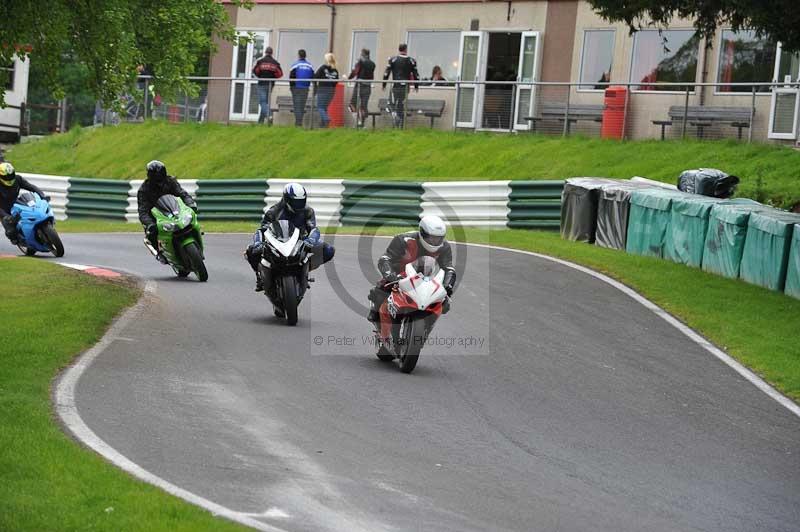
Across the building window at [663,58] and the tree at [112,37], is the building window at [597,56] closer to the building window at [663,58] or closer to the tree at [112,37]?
the building window at [663,58]

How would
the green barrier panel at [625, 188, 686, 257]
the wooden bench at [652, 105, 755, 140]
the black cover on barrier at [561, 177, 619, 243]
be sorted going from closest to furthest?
the green barrier panel at [625, 188, 686, 257] < the black cover on barrier at [561, 177, 619, 243] < the wooden bench at [652, 105, 755, 140]

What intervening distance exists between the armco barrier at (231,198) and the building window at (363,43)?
958 cm

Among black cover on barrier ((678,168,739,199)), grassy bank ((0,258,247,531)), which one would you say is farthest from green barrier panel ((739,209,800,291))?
grassy bank ((0,258,247,531))

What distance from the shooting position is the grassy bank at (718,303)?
13852mm

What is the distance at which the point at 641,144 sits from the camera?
30.2 meters

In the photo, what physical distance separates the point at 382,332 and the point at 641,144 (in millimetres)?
18992

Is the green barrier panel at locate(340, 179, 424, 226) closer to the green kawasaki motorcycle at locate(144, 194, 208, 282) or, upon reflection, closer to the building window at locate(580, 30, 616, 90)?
the building window at locate(580, 30, 616, 90)

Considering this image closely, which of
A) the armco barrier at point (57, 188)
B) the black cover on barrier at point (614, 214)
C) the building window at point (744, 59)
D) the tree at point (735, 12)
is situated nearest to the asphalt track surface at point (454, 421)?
the tree at point (735, 12)

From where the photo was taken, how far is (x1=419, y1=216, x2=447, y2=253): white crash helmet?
1173cm

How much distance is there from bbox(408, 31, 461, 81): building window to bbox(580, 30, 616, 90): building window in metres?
3.85

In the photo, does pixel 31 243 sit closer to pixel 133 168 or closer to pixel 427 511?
pixel 427 511

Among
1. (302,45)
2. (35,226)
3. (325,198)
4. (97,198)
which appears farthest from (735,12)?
(302,45)

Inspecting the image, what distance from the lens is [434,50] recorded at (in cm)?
3709

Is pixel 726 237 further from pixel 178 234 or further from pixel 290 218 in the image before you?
pixel 178 234
